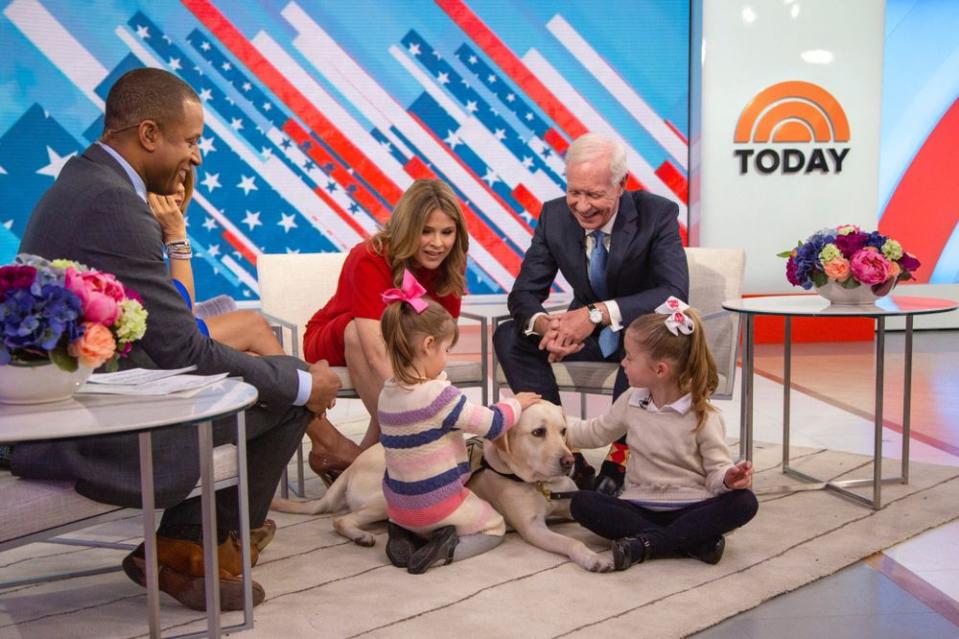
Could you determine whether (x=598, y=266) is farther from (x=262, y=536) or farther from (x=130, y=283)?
(x=130, y=283)

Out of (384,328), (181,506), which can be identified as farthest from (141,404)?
(384,328)

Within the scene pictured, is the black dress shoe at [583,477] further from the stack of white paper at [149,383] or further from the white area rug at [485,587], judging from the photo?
the stack of white paper at [149,383]

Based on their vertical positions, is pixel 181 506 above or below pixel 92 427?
below

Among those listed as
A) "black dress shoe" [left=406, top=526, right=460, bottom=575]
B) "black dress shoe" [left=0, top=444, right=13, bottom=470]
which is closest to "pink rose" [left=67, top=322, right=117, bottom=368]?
"black dress shoe" [left=0, top=444, right=13, bottom=470]

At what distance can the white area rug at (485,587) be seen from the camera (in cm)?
252

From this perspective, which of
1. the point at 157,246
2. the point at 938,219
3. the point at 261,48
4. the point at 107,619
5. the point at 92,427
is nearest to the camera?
the point at 92,427

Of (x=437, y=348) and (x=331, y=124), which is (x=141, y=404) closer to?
(x=437, y=348)

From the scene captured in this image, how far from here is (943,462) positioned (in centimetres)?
420

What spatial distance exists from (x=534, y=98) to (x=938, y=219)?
3766 millimetres

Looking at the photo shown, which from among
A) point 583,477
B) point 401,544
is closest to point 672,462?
point 583,477

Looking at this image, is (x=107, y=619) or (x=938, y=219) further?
(x=938, y=219)

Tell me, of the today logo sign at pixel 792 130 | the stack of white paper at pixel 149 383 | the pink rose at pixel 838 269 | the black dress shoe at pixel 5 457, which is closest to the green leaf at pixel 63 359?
the stack of white paper at pixel 149 383

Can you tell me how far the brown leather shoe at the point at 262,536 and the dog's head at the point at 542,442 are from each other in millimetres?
806

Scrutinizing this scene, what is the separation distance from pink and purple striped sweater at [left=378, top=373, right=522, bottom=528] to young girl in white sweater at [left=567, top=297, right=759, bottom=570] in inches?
15.4
